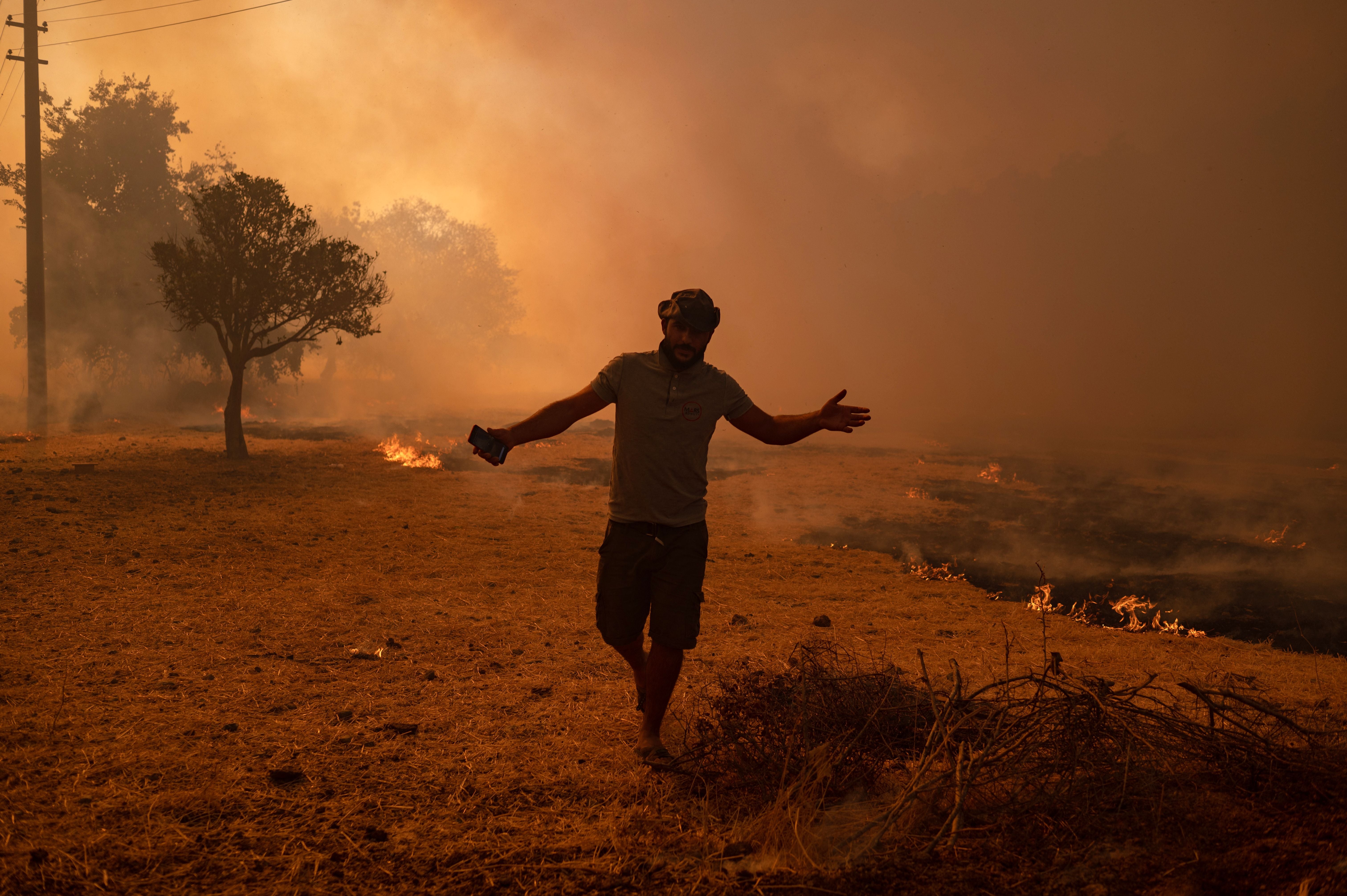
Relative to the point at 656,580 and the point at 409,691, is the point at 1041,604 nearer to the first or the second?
the point at 656,580

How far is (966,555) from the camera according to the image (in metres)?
10.7

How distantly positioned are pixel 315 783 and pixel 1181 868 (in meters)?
3.59

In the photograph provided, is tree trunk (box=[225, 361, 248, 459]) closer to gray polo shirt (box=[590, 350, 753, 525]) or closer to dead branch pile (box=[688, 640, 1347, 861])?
gray polo shirt (box=[590, 350, 753, 525])

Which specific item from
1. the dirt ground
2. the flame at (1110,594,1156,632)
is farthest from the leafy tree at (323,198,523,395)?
the flame at (1110,594,1156,632)

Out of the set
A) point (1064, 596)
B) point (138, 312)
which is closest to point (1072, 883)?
point (1064, 596)

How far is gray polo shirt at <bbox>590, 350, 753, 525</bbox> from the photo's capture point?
3840 millimetres

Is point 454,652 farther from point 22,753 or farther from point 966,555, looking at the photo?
point 966,555

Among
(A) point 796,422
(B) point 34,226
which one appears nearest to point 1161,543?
(A) point 796,422

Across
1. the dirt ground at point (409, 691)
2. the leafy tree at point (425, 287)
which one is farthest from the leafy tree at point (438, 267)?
the dirt ground at point (409, 691)

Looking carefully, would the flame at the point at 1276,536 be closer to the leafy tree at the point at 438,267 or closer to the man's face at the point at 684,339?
the man's face at the point at 684,339

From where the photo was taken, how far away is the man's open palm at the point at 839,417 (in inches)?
165

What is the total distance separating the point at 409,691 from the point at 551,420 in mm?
2284

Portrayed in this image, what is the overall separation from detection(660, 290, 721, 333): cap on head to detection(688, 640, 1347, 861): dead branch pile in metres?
1.90

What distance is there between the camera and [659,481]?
3.84 meters
